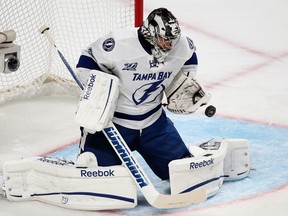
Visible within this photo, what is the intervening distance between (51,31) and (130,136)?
119 cm

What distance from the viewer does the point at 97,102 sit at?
310 cm

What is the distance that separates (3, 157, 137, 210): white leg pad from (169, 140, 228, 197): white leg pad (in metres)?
0.14

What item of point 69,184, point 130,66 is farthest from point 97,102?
point 69,184

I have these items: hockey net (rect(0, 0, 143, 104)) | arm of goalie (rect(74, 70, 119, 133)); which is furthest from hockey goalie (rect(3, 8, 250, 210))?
hockey net (rect(0, 0, 143, 104))

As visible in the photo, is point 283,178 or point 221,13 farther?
point 221,13

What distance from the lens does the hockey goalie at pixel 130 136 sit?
3.12m

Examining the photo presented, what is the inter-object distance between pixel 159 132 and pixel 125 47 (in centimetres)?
34

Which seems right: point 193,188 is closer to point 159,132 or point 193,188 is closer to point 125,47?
point 159,132

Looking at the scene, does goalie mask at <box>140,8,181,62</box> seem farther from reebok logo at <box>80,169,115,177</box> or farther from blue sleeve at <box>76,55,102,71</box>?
reebok logo at <box>80,169,115,177</box>

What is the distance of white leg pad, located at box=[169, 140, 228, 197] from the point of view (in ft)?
10.4

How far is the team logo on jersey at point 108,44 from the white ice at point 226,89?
1.75 feet

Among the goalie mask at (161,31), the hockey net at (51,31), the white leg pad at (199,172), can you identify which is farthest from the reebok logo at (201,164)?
the hockey net at (51,31)

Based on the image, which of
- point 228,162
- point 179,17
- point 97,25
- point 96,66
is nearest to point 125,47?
point 96,66

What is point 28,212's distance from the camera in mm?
3182
